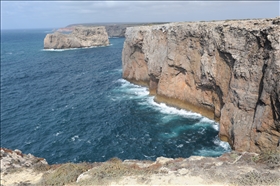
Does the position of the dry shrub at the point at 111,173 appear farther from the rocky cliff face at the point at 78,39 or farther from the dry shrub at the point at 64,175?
the rocky cliff face at the point at 78,39

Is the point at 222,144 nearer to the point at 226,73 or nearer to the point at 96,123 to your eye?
the point at 226,73

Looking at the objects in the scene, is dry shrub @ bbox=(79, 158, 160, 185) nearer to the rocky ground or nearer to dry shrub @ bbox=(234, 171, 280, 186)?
the rocky ground

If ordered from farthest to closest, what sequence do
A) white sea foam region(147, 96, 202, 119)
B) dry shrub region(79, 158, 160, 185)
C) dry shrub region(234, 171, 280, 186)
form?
1. white sea foam region(147, 96, 202, 119)
2. dry shrub region(79, 158, 160, 185)
3. dry shrub region(234, 171, 280, 186)

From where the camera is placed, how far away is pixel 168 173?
18.8 metres

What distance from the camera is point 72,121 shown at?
45719 mm

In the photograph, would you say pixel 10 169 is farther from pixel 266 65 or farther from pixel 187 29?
pixel 187 29

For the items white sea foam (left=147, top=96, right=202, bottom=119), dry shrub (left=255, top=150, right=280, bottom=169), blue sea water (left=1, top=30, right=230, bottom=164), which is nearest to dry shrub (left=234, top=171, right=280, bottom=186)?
dry shrub (left=255, top=150, right=280, bottom=169)

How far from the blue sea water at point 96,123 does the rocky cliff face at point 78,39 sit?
7321 centimetres

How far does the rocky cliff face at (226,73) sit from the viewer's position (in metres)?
28.7

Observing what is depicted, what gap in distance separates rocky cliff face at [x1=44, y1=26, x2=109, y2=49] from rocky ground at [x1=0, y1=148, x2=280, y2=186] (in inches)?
5059

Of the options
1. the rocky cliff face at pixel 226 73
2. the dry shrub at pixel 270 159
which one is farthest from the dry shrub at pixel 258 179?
the rocky cliff face at pixel 226 73

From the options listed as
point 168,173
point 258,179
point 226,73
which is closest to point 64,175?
point 168,173

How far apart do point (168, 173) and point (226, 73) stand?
76.8 feet

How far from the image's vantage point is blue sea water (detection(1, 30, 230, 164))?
35.0 meters
